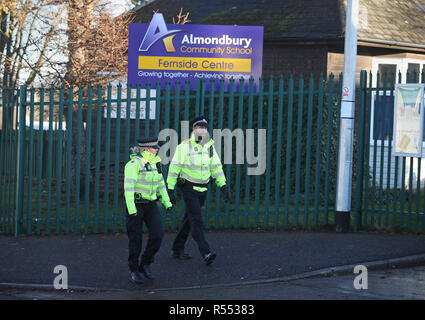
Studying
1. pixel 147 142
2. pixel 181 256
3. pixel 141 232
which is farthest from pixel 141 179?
pixel 181 256

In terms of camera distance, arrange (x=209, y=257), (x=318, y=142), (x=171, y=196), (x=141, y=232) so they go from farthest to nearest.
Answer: (x=318, y=142), (x=171, y=196), (x=209, y=257), (x=141, y=232)

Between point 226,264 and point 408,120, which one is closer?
point 226,264

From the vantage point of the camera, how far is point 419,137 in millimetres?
10102

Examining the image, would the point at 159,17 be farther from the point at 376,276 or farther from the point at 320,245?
the point at 376,276

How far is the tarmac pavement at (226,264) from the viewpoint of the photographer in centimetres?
735

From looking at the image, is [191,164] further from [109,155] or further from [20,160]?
[20,160]

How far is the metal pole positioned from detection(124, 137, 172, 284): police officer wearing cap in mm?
3676

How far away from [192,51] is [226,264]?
21.0ft

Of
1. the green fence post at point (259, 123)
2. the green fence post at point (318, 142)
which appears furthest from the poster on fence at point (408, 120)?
the green fence post at point (259, 123)

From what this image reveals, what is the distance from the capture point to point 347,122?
1039 centimetres
